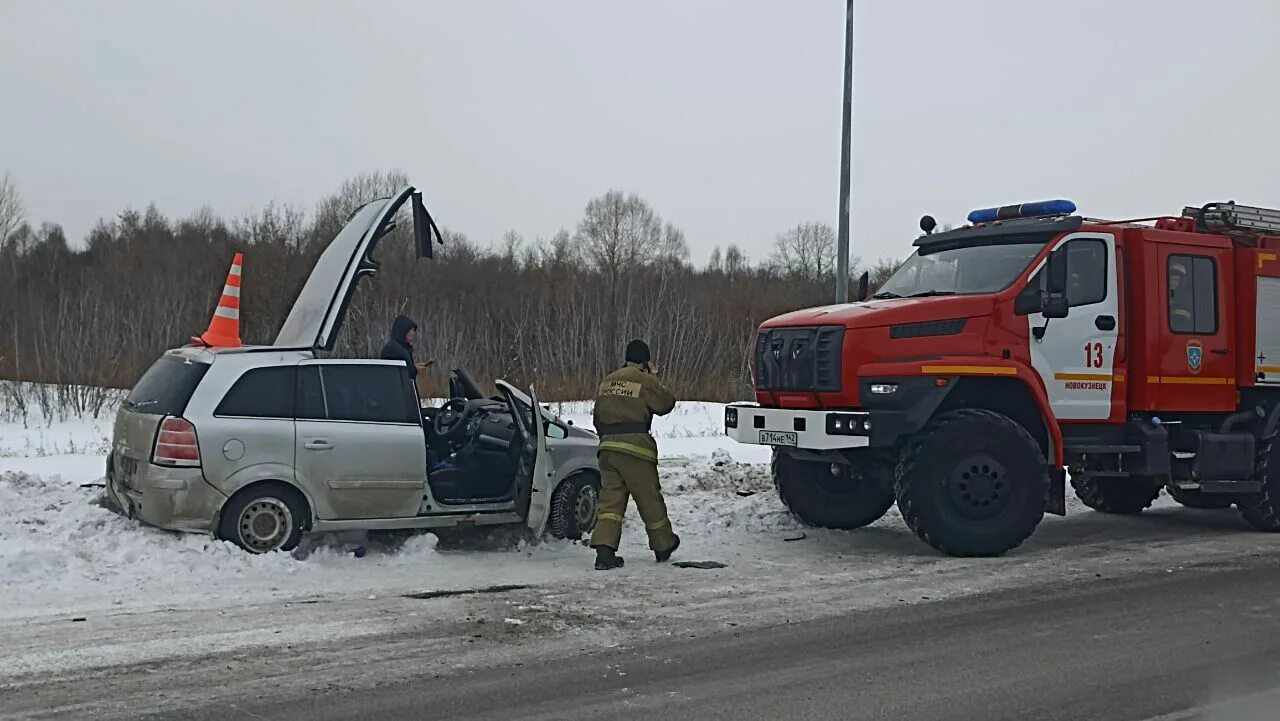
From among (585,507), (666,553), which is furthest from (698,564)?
(585,507)

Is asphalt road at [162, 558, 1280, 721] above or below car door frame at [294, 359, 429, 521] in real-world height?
below

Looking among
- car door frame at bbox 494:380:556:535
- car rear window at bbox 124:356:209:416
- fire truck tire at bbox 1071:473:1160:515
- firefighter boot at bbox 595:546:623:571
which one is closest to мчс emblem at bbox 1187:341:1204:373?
fire truck tire at bbox 1071:473:1160:515

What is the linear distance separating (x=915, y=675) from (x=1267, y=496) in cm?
682

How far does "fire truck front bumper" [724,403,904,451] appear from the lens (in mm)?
9359

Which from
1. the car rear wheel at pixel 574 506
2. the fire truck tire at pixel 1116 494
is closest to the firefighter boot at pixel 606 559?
the car rear wheel at pixel 574 506

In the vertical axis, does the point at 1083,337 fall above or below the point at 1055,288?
below

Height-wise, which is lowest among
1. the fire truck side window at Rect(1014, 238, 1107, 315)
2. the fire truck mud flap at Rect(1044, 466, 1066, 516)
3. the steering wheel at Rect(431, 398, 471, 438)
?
the fire truck mud flap at Rect(1044, 466, 1066, 516)

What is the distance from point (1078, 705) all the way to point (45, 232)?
7068 cm

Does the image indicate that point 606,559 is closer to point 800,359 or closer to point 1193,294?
point 800,359

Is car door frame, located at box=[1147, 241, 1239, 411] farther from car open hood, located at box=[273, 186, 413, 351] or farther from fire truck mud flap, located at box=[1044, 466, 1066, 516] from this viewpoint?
car open hood, located at box=[273, 186, 413, 351]

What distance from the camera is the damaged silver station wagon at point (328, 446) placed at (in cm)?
838

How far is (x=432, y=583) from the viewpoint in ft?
27.2

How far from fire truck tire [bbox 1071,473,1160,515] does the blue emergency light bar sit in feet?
10.9

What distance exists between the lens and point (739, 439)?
10.2 meters
